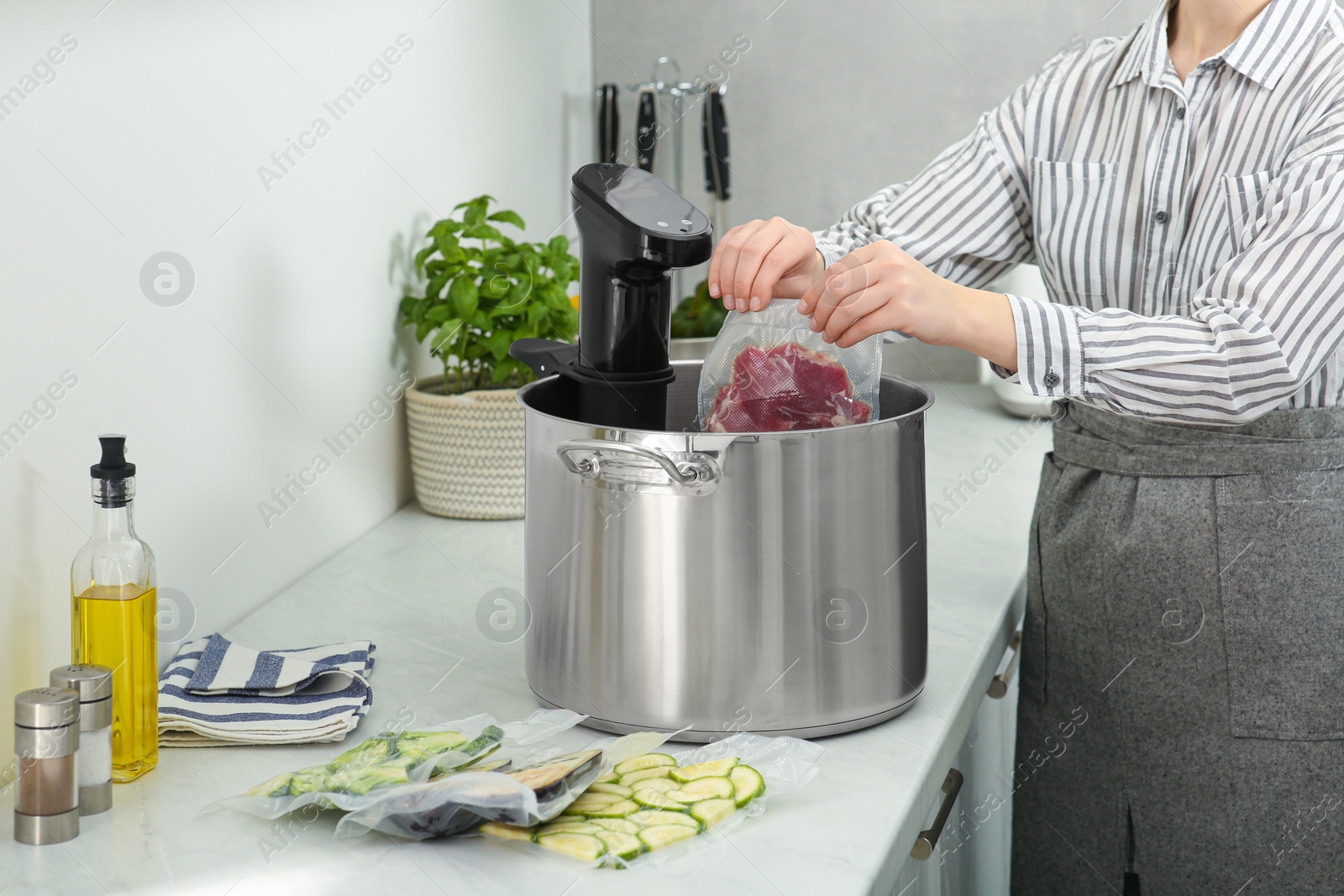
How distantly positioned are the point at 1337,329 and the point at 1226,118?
0.23m

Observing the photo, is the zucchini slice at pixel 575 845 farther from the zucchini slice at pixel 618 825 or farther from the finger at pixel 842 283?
the finger at pixel 842 283

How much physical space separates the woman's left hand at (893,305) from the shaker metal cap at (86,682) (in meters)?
0.45

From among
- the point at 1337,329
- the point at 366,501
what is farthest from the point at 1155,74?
the point at 366,501

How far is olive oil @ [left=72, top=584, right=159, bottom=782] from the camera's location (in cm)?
71

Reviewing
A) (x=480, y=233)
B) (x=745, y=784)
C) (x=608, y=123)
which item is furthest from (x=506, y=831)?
(x=608, y=123)

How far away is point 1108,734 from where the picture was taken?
0.98 metres

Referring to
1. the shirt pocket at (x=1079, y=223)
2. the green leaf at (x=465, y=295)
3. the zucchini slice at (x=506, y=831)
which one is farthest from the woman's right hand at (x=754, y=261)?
the green leaf at (x=465, y=295)

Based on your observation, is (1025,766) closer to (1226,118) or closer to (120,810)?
(1226,118)

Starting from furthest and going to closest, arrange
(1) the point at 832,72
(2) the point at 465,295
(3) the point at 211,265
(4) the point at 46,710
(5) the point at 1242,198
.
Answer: (1) the point at 832,72
(2) the point at 465,295
(3) the point at 211,265
(5) the point at 1242,198
(4) the point at 46,710

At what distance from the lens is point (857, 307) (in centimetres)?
74

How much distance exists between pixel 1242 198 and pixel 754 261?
1.15 ft

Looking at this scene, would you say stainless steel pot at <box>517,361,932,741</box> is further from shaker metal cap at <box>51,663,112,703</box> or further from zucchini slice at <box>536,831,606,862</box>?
shaker metal cap at <box>51,663,112,703</box>

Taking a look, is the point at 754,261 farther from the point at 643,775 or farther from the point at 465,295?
the point at 465,295

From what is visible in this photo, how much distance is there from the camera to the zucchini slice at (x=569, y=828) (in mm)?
646
